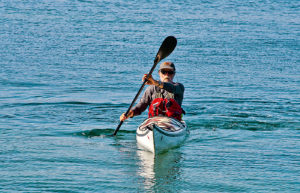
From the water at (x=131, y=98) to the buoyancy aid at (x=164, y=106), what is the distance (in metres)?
0.69

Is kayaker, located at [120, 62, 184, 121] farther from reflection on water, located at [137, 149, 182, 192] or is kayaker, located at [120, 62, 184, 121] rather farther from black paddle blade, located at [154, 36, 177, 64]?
black paddle blade, located at [154, 36, 177, 64]

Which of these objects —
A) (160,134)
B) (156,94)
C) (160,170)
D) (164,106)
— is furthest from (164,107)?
(160,170)

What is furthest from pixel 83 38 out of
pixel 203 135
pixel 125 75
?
pixel 203 135

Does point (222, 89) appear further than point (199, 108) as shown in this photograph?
Yes

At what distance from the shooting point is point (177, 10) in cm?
3238

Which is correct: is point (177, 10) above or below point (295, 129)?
below

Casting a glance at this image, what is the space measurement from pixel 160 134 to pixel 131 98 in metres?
5.12

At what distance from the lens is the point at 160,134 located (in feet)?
31.2

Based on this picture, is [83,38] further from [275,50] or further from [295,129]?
[295,129]

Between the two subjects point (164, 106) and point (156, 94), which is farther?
point (156, 94)

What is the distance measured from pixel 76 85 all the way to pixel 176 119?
20.4 ft

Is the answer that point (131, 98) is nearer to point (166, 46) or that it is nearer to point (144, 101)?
point (166, 46)

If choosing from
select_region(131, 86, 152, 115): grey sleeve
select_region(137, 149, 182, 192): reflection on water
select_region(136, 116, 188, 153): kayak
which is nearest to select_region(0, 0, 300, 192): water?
select_region(137, 149, 182, 192): reflection on water

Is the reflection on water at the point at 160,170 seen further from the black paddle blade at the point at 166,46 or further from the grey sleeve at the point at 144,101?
the black paddle blade at the point at 166,46
